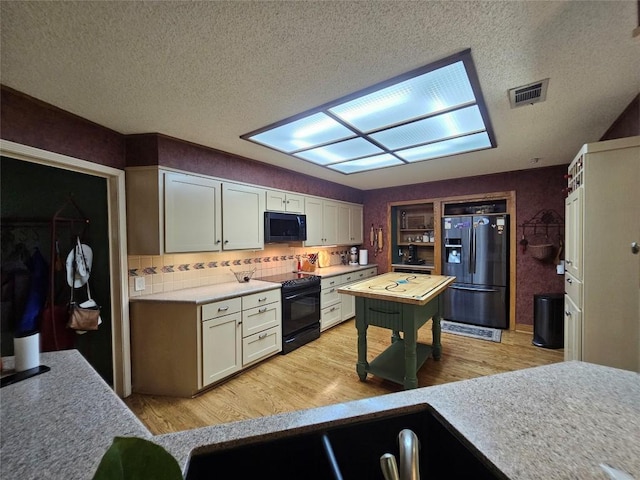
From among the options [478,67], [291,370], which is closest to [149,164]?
[291,370]

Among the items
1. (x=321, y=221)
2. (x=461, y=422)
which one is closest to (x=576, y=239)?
(x=461, y=422)

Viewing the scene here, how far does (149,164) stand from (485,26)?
8.51 feet

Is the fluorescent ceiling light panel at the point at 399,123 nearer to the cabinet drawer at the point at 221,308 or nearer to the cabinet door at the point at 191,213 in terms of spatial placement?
the cabinet door at the point at 191,213

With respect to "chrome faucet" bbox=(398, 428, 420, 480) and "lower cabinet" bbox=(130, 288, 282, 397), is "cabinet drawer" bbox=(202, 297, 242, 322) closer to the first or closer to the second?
"lower cabinet" bbox=(130, 288, 282, 397)

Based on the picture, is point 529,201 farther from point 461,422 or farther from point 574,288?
point 461,422

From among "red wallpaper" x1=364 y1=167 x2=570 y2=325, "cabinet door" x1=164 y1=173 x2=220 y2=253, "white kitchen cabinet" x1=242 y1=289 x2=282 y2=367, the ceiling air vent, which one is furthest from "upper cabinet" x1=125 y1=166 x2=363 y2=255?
"red wallpaper" x1=364 y1=167 x2=570 y2=325

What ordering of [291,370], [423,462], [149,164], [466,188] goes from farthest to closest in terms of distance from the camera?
[466,188], [291,370], [149,164], [423,462]

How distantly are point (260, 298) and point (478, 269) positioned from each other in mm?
3331

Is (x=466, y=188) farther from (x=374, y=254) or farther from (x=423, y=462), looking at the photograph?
(x=423, y=462)

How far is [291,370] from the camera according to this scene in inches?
105

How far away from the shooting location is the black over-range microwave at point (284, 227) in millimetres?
3230

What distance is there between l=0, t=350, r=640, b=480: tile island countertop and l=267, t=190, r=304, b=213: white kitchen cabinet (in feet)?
8.45

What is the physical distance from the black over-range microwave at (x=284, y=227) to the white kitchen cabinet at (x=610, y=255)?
9.37 ft

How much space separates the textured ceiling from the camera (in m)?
1.08
